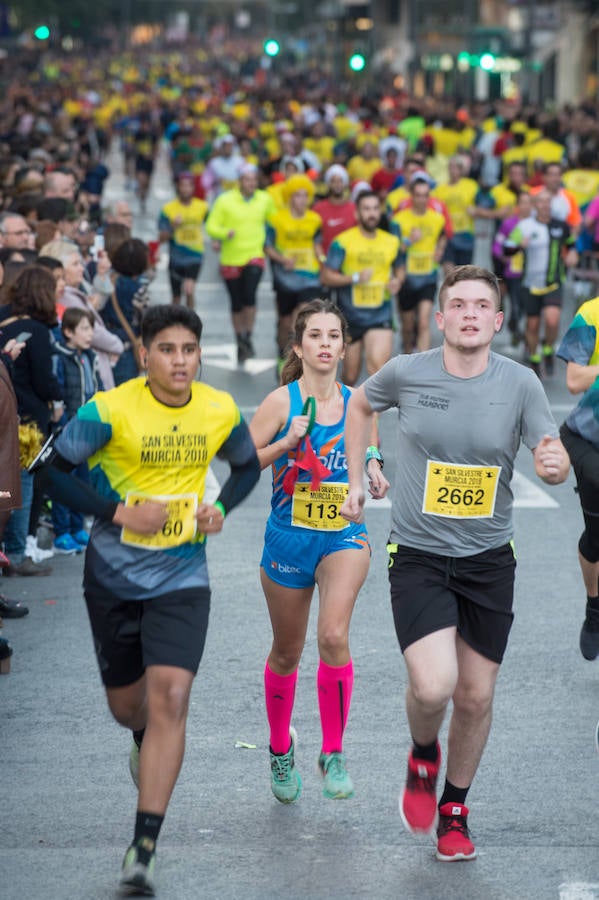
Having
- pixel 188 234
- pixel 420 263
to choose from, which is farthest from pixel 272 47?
pixel 420 263

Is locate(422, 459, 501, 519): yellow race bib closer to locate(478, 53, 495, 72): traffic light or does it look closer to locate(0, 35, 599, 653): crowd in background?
locate(0, 35, 599, 653): crowd in background

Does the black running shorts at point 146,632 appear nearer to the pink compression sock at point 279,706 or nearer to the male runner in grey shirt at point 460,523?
the male runner in grey shirt at point 460,523

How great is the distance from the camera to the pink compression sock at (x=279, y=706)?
6707 mm

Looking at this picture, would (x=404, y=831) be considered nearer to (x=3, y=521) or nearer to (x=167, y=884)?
(x=167, y=884)

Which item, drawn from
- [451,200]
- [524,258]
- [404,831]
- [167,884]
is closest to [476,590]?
[404,831]

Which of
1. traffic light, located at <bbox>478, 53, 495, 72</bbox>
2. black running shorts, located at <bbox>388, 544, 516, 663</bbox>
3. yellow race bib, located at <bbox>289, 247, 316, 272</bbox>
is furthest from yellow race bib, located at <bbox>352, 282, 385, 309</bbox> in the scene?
traffic light, located at <bbox>478, 53, 495, 72</bbox>

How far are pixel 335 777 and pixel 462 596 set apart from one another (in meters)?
0.91

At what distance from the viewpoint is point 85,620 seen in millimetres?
9484

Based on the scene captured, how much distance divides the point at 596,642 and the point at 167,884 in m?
3.15

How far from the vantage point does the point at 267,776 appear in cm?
702

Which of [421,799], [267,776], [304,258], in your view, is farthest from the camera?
[304,258]

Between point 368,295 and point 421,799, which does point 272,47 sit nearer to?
point 368,295

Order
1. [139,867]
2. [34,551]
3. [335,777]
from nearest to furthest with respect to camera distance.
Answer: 1. [139,867]
2. [335,777]
3. [34,551]

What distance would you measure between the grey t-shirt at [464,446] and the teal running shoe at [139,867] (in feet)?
4.30
